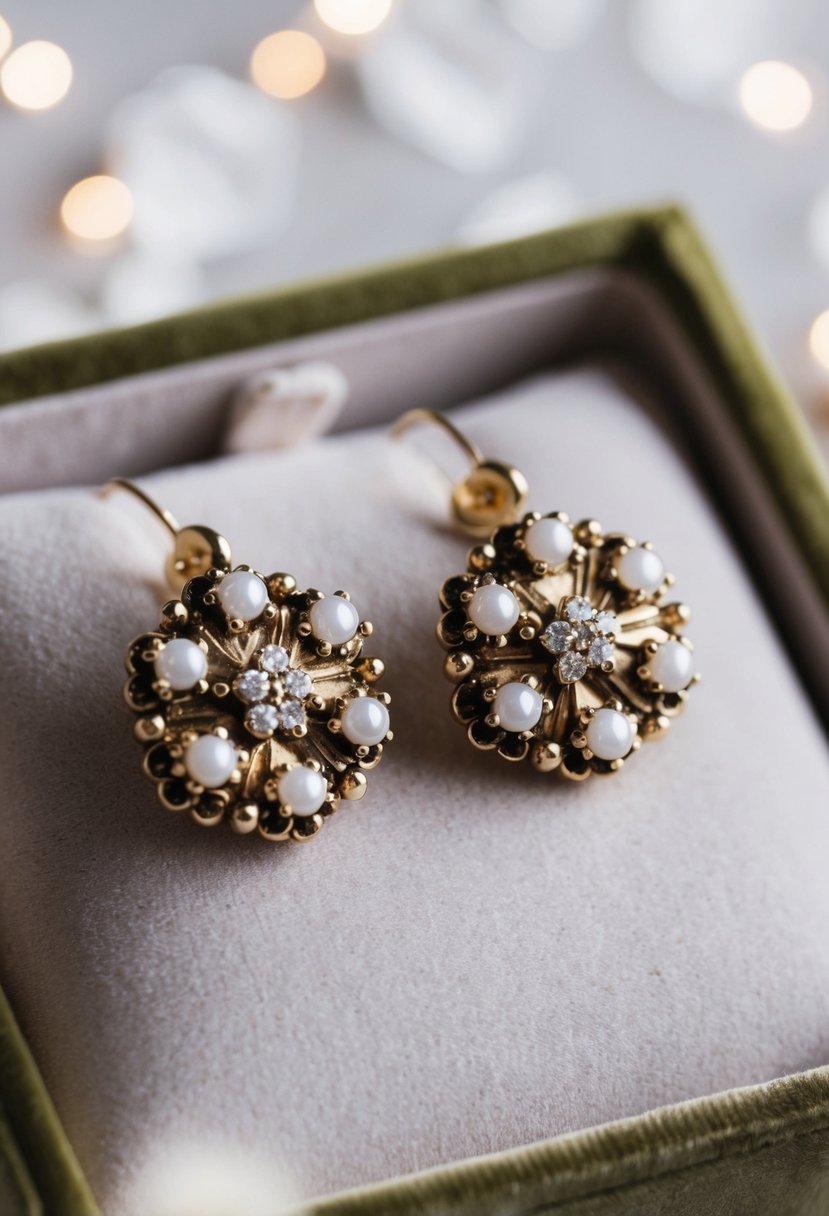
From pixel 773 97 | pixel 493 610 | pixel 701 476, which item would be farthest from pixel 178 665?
pixel 773 97

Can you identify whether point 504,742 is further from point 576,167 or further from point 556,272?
point 576,167

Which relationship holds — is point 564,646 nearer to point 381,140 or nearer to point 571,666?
point 571,666

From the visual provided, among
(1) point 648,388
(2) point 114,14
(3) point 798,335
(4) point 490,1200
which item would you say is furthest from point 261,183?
(4) point 490,1200

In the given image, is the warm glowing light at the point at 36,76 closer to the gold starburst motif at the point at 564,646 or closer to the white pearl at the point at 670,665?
the gold starburst motif at the point at 564,646

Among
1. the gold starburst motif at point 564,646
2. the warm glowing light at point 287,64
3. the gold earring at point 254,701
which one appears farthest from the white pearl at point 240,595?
the warm glowing light at point 287,64

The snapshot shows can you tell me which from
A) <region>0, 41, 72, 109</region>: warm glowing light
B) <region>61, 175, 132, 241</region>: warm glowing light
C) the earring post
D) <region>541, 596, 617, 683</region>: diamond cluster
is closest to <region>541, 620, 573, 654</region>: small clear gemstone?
<region>541, 596, 617, 683</region>: diamond cluster
